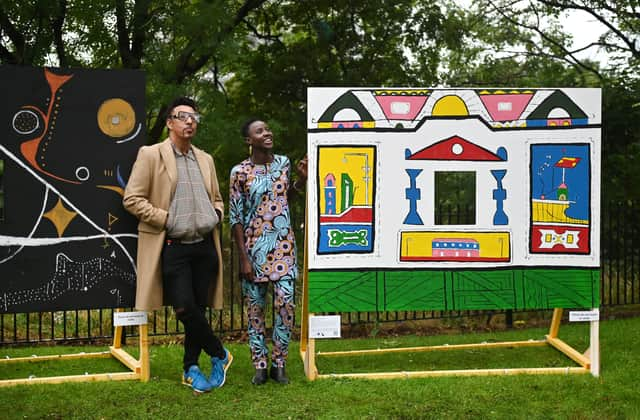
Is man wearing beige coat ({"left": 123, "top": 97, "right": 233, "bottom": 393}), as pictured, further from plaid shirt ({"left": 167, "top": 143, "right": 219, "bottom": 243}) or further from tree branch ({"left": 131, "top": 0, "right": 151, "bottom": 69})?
tree branch ({"left": 131, "top": 0, "right": 151, "bottom": 69})

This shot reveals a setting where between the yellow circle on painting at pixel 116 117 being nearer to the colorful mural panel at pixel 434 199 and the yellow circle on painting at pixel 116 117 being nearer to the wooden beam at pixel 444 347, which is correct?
the colorful mural panel at pixel 434 199

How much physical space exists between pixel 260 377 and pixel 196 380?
485 millimetres

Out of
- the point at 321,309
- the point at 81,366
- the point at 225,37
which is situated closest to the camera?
the point at 321,309

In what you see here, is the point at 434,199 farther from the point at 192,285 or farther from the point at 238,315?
the point at 238,315

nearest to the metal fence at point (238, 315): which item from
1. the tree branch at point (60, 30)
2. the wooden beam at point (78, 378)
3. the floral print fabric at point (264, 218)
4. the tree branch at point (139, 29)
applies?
the wooden beam at point (78, 378)

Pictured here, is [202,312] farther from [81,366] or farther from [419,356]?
[419,356]

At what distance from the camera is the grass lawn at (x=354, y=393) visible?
16.1 ft

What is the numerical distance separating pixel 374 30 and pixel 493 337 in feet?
17.6

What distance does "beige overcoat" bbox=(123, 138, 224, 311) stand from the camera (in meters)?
5.33

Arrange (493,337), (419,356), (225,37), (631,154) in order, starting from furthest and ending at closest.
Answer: (631,154)
(225,37)
(493,337)
(419,356)

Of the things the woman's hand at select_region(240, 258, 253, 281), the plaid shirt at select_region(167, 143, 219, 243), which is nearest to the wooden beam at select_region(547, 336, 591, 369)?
the woman's hand at select_region(240, 258, 253, 281)

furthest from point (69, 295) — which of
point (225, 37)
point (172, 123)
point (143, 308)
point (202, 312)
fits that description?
point (225, 37)

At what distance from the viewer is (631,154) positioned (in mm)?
9992

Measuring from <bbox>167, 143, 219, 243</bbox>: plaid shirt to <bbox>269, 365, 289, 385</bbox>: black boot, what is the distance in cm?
115
